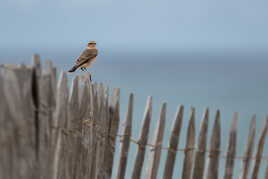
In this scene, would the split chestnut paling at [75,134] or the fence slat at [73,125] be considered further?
the fence slat at [73,125]

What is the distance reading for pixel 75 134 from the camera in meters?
4.06

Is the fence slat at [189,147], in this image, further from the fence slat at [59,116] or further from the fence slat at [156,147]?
the fence slat at [59,116]

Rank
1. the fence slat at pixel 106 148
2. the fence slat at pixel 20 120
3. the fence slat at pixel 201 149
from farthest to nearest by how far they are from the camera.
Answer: the fence slat at pixel 106 148 → the fence slat at pixel 201 149 → the fence slat at pixel 20 120

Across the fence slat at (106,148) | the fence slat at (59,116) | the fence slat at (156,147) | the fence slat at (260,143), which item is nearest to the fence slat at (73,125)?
the fence slat at (59,116)

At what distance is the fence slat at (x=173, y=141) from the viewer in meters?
4.28

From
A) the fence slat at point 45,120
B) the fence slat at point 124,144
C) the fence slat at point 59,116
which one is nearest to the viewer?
the fence slat at point 45,120

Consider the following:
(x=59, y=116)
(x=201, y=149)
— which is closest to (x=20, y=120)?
(x=59, y=116)

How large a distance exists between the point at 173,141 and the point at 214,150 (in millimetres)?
380

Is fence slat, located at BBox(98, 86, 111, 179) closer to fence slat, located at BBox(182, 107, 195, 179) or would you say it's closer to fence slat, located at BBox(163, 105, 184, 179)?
fence slat, located at BBox(163, 105, 184, 179)

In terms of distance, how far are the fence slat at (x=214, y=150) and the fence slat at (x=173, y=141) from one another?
0.31m

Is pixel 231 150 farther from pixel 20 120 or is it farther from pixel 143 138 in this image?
pixel 20 120

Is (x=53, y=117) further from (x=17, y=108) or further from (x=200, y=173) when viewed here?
(x=200, y=173)

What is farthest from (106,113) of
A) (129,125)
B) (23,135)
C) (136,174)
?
(23,135)

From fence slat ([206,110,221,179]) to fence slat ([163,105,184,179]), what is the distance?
0.31 m
